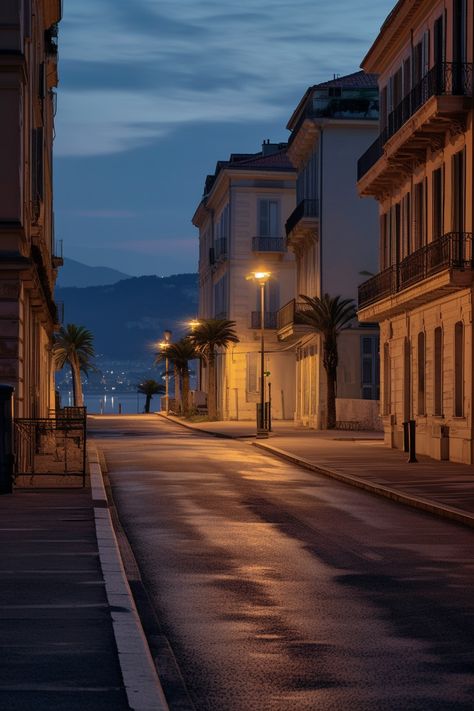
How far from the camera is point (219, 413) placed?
83375 millimetres

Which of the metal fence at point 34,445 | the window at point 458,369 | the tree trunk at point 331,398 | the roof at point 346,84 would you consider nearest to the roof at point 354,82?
the roof at point 346,84

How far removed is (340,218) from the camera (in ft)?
210

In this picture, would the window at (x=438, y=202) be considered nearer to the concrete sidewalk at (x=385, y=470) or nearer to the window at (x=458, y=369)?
the window at (x=458, y=369)

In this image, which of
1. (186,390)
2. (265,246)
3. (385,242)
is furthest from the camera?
(186,390)

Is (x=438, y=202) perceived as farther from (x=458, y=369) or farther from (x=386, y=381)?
(x=386, y=381)

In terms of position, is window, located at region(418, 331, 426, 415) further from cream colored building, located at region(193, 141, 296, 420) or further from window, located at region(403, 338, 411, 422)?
cream colored building, located at region(193, 141, 296, 420)

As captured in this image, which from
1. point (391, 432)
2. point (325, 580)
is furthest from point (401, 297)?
point (325, 580)

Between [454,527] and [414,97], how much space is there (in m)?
21.4

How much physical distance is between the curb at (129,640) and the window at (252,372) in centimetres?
6680

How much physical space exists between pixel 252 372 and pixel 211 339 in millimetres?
4240

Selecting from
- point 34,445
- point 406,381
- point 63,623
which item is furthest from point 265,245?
point 63,623

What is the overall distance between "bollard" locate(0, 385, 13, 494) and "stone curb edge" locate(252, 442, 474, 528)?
6.01 m

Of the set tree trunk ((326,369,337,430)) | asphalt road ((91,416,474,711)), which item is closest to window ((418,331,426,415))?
asphalt road ((91,416,474,711))

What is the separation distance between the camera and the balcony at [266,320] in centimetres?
8194
